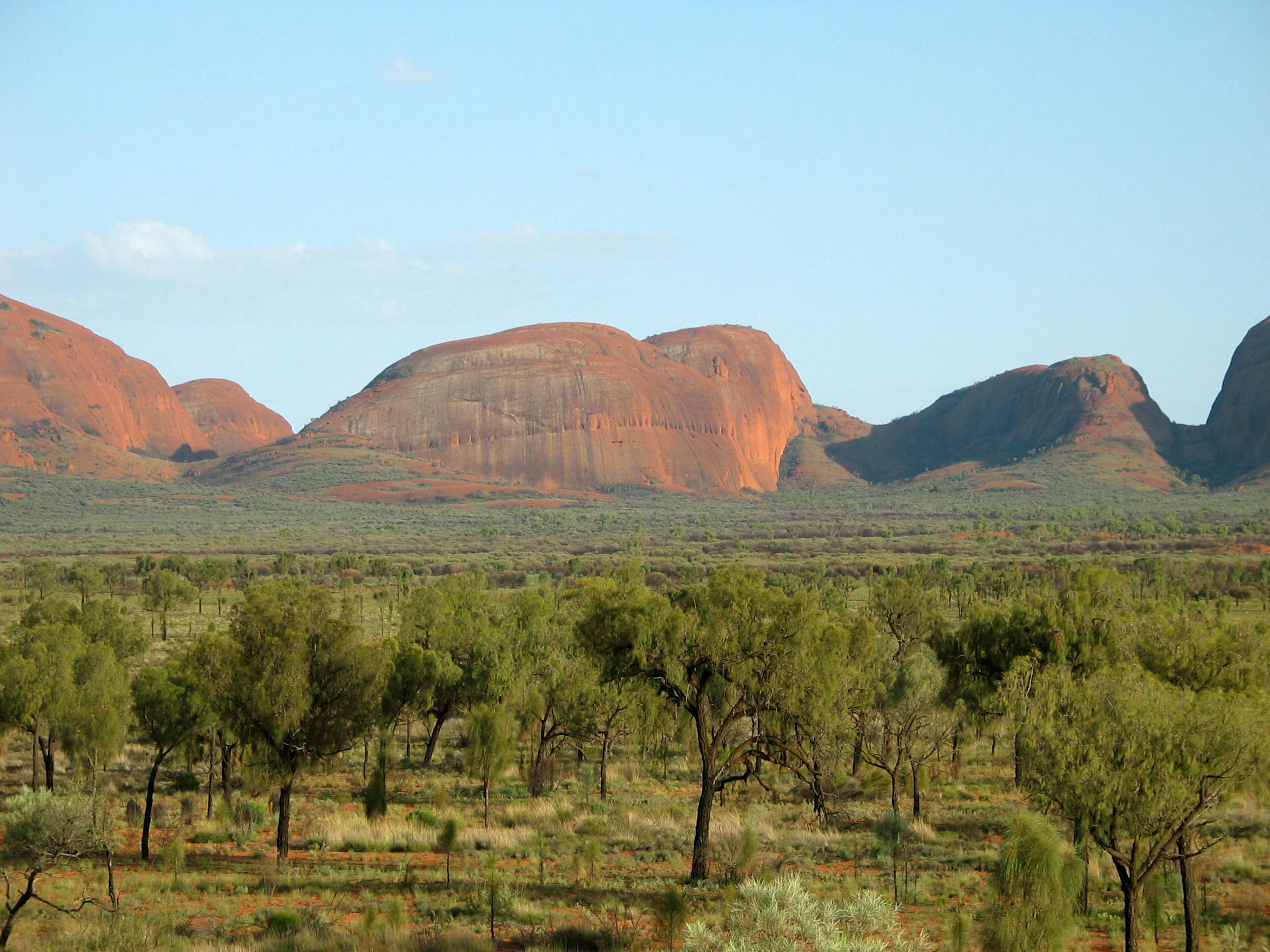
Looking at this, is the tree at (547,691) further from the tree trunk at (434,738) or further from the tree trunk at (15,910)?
the tree trunk at (15,910)

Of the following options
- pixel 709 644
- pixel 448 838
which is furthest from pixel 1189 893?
pixel 448 838

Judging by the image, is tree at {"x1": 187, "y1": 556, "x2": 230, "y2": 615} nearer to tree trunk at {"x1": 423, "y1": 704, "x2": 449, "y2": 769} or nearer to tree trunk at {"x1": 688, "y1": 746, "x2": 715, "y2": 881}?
tree trunk at {"x1": 423, "y1": 704, "x2": 449, "y2": 769}

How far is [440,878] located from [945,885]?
27.7 ft

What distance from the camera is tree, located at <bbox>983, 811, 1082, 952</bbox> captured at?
12.9m

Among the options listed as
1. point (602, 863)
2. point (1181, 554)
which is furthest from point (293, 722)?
point (1181, 554)

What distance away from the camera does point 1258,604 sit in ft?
212

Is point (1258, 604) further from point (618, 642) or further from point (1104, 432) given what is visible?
point (1104, 432)

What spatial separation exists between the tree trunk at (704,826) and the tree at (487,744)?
6.26 meters

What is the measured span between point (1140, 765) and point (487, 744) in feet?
45.2

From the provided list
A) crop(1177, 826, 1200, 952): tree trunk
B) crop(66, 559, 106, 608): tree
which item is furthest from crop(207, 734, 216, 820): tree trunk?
crop(66, 559, 106, 608): tree

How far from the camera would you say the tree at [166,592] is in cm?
5375

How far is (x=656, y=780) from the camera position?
93.7 ft

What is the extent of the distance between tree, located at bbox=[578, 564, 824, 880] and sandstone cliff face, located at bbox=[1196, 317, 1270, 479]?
191 meters

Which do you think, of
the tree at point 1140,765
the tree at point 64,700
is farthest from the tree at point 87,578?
the tree at point 1140,765
